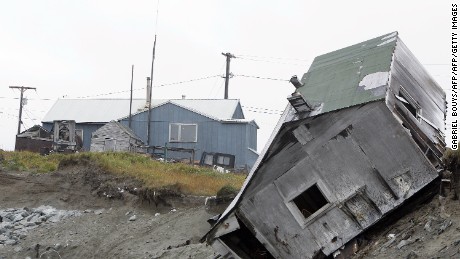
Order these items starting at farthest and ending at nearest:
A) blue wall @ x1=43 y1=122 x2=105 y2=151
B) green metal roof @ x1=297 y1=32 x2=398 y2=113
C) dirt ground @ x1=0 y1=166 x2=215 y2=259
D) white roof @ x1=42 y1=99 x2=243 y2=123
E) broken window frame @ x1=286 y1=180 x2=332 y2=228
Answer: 1. blue wall @ x1=43 y1=122 x2=105 y2=151
2. white roof @ x1=42 y1=99 x2=243 y2=123
3. dirt ground @ x1=0 y1=166 x2=215 y2=259
4. green metal roof @ x1=297 y1=32 x2=398 y2=113
5. broken window frame @ x1=286 y1=180 x2=332 y2=228

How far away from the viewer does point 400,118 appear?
46.5ft

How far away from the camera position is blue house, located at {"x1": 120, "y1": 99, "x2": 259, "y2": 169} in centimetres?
3612

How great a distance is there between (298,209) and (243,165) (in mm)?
21441

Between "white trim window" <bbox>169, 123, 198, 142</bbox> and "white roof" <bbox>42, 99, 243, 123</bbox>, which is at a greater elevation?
"white roof" <bbox>42, 99, 243, 123</bbox>

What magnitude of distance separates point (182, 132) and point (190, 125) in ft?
2.31

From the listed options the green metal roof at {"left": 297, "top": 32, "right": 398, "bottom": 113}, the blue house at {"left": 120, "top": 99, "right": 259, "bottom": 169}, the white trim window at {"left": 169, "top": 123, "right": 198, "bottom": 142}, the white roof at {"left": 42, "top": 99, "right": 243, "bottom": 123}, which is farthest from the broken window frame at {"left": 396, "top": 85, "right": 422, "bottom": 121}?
the white trim window at {"left": 169, "top": 123, "right": 198, "bottom": 142}

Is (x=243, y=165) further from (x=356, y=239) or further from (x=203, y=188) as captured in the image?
(x=356, y=239)

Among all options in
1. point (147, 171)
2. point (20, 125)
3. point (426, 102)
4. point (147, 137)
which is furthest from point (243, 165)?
point (20, 125)

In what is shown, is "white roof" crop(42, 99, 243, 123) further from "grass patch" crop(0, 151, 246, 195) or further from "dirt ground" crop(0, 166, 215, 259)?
"dirt ground" crop(0, 166, 215, 259)

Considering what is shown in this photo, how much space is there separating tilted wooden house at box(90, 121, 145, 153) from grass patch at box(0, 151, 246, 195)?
17.6 ft

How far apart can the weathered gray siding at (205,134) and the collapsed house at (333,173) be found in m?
20.3

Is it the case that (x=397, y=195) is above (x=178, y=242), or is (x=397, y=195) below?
above

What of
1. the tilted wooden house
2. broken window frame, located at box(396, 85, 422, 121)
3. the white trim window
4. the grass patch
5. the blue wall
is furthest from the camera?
the blue wall

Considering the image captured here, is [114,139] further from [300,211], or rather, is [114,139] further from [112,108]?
[300,211]
